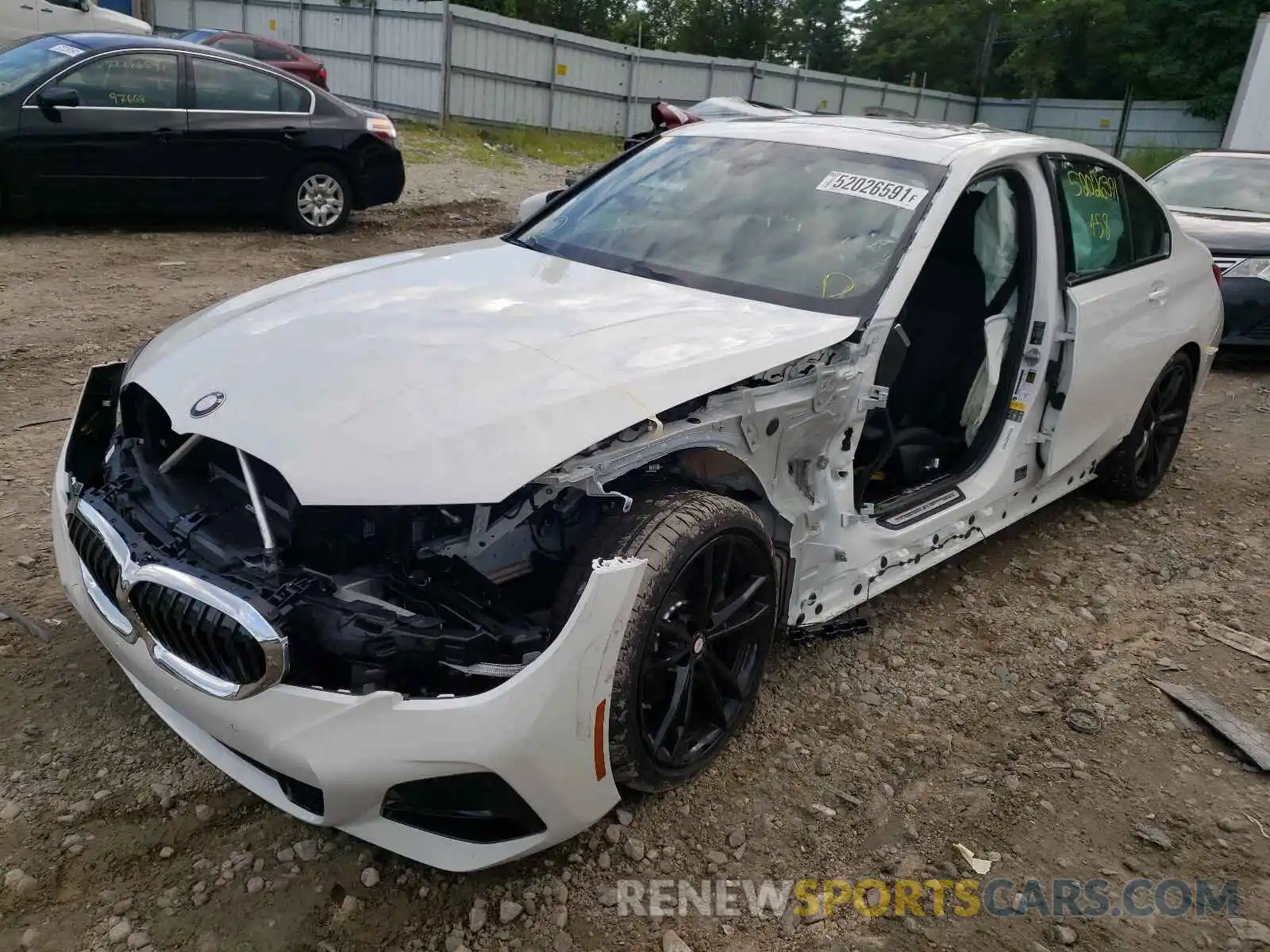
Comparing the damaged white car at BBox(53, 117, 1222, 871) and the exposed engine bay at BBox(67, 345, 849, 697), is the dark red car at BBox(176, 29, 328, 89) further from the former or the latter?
the exposed engine bay at BBox(67, 345, 849, 697)

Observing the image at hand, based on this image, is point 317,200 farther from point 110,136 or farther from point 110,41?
point 110,41

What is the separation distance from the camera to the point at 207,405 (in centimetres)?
229

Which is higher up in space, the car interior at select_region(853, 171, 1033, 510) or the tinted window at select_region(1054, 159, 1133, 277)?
the tinted window at select_region(1054, 159, 1133, 277)

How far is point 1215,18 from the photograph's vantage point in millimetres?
30781

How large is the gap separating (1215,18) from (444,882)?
3714cm

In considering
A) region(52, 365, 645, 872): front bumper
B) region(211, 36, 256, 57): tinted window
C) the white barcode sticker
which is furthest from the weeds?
region(52, 365, 645, 872): front bumper

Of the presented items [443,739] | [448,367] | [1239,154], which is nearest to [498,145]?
[1239,154]

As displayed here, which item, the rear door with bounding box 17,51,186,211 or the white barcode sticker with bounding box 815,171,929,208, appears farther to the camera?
the rear door with bounding box 17,51,186,211

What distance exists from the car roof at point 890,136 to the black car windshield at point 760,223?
0.19 ft

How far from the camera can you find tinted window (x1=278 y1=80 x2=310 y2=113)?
8.15 meters

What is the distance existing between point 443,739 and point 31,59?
25.1ft

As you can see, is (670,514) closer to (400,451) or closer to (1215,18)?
(400,451)

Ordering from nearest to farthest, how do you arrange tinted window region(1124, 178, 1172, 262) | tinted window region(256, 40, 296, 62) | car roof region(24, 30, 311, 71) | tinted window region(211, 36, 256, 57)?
tinted window region(1124, 178, 1172, 262), car roof region(24, 30, 311, 71), tinted window region(211, 36, 256, 57), tinted window region(256, 40, 296, 62)

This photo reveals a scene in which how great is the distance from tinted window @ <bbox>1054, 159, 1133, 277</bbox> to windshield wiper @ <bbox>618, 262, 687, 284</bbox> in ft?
5.39
